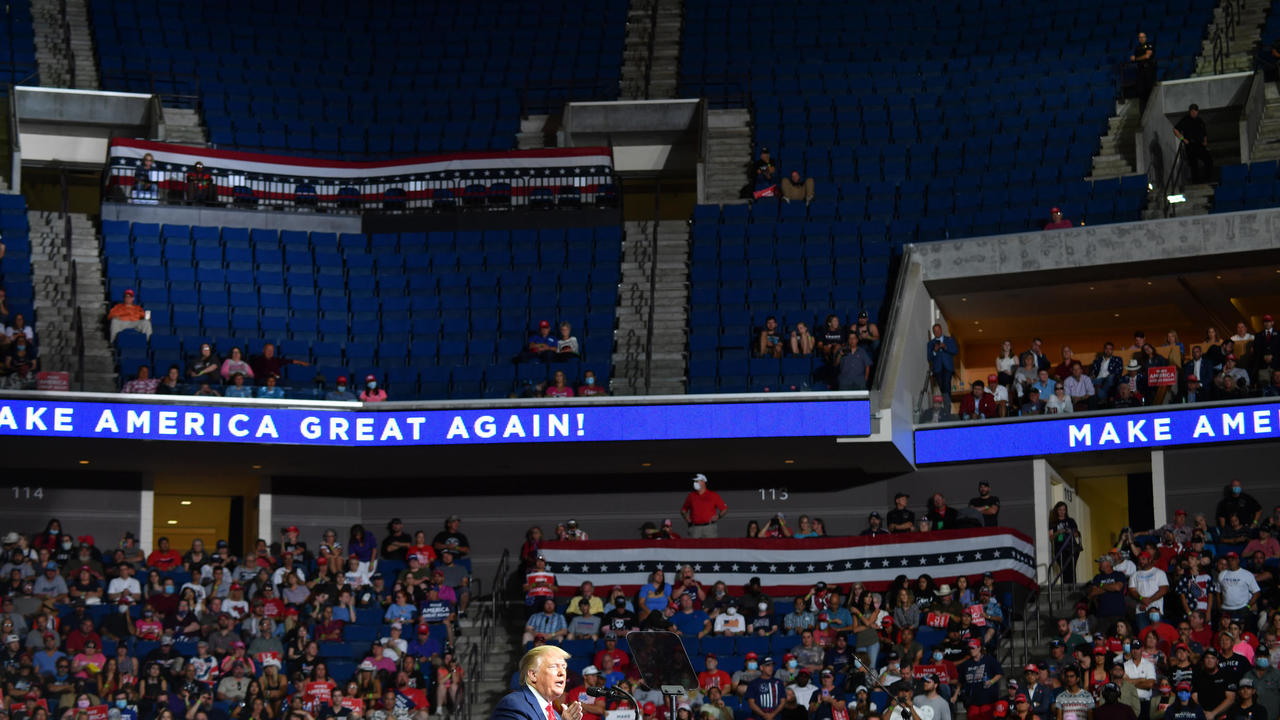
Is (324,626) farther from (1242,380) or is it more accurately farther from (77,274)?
(1242,380)

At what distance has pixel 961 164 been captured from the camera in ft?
89.9

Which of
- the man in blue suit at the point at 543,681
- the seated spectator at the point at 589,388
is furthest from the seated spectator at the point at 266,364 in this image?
the man in blue suit at the point at 543,681

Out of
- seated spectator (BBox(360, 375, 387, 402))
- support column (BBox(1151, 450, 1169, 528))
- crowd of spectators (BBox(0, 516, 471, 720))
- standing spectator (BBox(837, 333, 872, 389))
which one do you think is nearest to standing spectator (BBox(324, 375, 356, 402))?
seated spectator (BBox(360, 375, 387, 402))

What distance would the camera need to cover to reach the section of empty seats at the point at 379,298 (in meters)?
23.6

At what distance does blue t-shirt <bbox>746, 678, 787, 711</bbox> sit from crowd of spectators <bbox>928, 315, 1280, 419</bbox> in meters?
6.52

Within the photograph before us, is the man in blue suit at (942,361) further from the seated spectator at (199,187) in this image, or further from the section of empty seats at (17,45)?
the section of empty seats at (17,45)

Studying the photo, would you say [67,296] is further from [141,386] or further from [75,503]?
[141,386]

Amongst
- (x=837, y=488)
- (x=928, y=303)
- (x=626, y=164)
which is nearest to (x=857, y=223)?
(x=928, y=303)

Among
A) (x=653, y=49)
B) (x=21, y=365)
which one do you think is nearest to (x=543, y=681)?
(x=21, y=365)

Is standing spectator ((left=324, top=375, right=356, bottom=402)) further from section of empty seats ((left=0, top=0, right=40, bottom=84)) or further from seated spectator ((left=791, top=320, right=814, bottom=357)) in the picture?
section of empty seats ((left=0, top=0, right=40, bottom=84))

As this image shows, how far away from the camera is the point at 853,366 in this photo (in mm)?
22297

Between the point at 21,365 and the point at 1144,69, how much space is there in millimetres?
18157

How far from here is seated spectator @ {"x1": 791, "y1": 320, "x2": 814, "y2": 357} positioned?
23.4 meters

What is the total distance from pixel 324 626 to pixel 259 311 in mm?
6188
